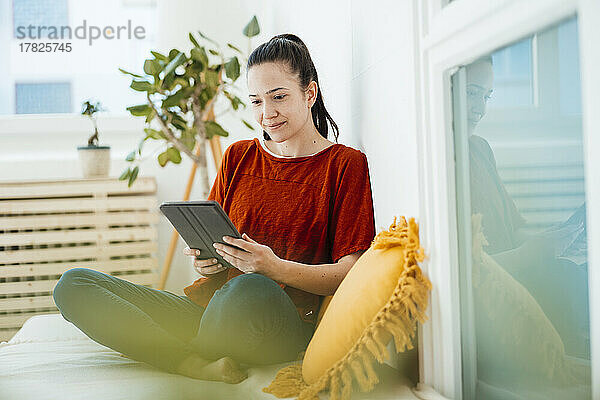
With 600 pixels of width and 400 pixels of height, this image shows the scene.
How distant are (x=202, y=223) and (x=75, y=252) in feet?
5.31

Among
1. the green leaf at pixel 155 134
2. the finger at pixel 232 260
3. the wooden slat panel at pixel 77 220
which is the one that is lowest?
the finger at pixel 232 260

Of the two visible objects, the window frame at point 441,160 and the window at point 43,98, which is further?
the window at point 43,98

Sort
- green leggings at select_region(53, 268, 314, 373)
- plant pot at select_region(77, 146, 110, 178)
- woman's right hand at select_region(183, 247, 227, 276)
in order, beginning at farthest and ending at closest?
1. plant pot at select_region(77, 146, 110, 178)
2. woman's right hand at select_region(183, 247, 227, 276)
3. green leggings at select_region(53, 268, 314, 373)

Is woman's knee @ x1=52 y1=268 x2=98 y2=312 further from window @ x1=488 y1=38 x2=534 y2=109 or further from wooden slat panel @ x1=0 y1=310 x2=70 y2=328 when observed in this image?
wooden slat panel @ x1=0 y1=310 x2=70 y2=328

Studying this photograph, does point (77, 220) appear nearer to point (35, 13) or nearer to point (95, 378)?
point (35, 13)

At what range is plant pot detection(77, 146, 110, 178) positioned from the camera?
270 cm

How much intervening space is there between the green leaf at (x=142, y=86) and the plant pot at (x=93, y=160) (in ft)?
1.91

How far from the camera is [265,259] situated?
3.90 feet

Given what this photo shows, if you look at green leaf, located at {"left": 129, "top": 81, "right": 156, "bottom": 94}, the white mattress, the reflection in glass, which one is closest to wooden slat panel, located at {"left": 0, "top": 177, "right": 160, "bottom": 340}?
green leaf, located at {"left": 129, "top": 81, "right": 156, "bottom": 94}

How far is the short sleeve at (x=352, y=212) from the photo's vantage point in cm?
129

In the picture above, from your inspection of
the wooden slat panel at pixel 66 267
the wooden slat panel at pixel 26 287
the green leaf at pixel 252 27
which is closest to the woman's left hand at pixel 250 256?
the green leaf at pixel 252 27

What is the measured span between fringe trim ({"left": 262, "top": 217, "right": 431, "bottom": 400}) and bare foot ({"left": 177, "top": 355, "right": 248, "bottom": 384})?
0.17 metres

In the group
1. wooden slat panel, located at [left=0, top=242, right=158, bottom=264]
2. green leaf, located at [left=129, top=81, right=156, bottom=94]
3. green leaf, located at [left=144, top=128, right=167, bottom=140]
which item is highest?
green leaf, located at [left=129, top=81, right=156, bottom=94]

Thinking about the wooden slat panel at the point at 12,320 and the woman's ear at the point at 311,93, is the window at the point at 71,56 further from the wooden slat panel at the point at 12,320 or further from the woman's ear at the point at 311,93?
the woman's ear at the point at 311,93
